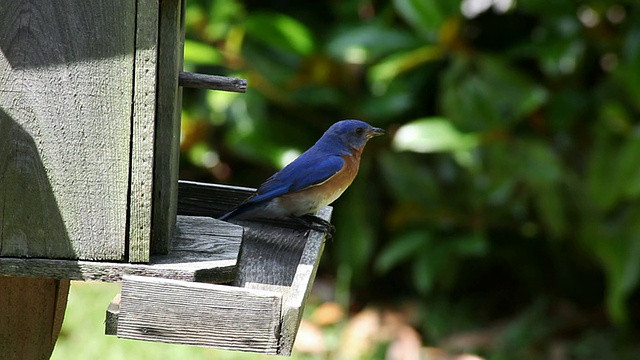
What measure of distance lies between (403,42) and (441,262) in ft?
4.31

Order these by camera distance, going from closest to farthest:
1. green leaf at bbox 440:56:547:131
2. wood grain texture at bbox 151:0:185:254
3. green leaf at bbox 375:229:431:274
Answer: wood grain texture at bbox 151:0:185:254
green leaf at bbox 440:56:547:131
green leaf at bbox 375:229:431:274

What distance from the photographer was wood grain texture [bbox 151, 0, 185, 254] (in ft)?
7.70

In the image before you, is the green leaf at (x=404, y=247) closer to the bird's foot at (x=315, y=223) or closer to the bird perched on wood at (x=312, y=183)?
the bird perched on wood at (x=312, y=183)

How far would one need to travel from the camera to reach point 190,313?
2.06m

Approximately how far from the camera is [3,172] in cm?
226

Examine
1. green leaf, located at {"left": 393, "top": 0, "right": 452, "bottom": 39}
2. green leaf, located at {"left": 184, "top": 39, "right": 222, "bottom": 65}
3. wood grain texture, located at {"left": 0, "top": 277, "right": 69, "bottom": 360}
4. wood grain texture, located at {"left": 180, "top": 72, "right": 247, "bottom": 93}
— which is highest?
green leaf, located at {"left": 393, "top": 0, "right": 452, "bottom": 39}

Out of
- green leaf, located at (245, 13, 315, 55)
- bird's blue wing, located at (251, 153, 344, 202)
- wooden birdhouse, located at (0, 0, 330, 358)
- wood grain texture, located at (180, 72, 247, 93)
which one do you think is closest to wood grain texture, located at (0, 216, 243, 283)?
wooden birdhouse, located at (0, 0, 330, 358)

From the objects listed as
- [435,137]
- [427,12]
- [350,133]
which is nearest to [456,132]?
[435,137]

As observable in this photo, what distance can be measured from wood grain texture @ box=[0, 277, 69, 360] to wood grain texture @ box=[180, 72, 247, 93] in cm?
77

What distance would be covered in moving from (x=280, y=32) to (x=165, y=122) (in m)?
2.99

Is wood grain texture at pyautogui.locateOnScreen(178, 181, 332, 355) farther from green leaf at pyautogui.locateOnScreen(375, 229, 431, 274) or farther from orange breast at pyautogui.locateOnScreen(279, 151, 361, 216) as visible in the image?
green leaf at pyautogui.locateOnScreen(375, 229, 431, 274)

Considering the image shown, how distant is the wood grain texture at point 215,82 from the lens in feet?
7.97

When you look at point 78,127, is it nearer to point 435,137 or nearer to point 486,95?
point 435,137

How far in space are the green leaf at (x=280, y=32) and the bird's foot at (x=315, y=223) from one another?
2.25 meters
